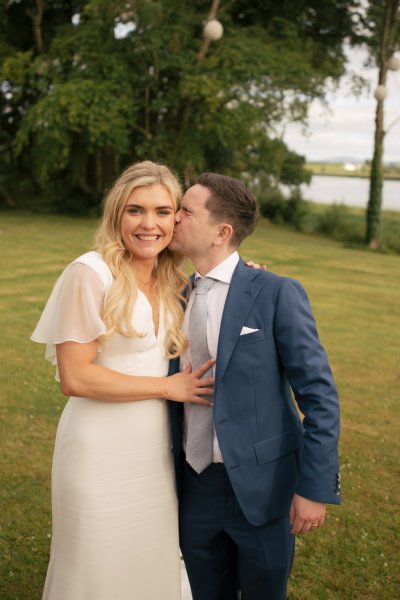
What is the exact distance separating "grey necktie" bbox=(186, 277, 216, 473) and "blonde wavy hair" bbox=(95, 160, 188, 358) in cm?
8

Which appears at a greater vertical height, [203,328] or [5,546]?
[203,328]

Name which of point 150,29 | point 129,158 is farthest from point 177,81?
point 129,158

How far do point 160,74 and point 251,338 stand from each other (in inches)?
868

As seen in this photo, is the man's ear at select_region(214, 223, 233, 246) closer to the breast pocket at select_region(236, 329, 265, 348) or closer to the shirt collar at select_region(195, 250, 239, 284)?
the shirt collar at select_region(195, 250, 239, 284)

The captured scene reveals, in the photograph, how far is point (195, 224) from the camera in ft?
9.16

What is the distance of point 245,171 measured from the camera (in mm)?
29531

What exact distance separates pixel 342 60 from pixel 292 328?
2604 cm

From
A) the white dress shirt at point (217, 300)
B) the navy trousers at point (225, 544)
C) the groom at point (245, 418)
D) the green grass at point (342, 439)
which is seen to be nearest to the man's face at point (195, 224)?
the groom at point (245, 418)

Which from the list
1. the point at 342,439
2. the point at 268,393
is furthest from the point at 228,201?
the point at 342,439

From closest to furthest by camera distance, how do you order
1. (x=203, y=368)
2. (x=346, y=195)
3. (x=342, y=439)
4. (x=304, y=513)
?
(x=304, y=513)
(x=203, y=368)
(x=342, y=439)
(x=346, y=195)

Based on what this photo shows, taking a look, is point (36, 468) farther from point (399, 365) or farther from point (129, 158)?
point (129, 158)

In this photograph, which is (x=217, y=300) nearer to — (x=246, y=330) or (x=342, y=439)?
(x=246, y=330)

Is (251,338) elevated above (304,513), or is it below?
above

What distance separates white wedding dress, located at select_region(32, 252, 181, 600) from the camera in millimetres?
2764
